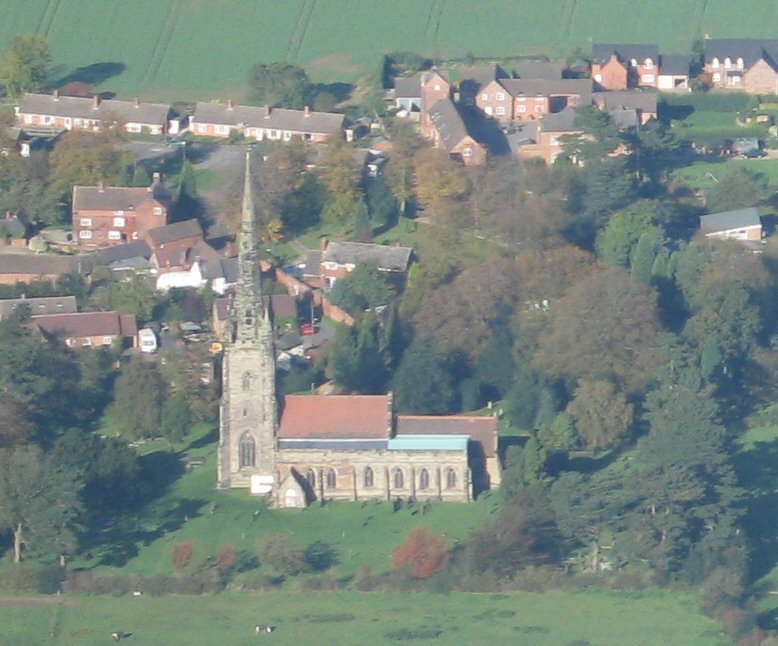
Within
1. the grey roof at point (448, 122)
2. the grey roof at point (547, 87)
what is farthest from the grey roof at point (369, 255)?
the grey roof at point (547, 87)

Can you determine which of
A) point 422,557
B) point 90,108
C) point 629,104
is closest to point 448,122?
point 629,104

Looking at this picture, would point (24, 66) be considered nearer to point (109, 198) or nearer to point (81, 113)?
point (81, 113)

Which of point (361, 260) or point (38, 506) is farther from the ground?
point (361, 260)

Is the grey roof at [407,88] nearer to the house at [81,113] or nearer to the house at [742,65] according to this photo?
the house at [81,113]

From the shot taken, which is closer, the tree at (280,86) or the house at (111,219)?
the house at (111,219)

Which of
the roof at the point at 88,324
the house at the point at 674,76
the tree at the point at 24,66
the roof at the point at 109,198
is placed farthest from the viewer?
the tree at the point at 24,66

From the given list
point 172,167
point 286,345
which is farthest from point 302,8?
point 286,345
